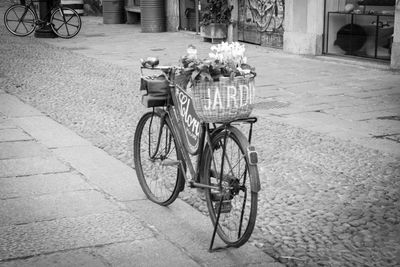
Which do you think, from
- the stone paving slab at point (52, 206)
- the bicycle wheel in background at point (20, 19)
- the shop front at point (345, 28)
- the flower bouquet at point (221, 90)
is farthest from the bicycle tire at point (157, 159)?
the bicycle wheel in background at point (20, 19)

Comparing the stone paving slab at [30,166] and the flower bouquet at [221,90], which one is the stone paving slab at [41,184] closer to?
the stone paving slab at [30,166]

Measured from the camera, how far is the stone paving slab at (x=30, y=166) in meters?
5.79

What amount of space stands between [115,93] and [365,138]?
13.7 ft

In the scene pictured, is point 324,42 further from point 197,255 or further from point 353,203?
point 197,255

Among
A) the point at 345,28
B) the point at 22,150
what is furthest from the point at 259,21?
the point at 22,150

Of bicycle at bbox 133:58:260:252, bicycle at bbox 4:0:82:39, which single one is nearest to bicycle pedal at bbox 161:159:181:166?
bicycle at bbox 133:58:260:252

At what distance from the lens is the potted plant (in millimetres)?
15047

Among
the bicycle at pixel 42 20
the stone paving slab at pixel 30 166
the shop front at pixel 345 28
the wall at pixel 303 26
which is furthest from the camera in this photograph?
the bicycle at pixel 42 20

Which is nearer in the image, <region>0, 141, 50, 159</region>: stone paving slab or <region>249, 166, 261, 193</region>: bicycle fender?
A: <region>249, 166, 261, 193</region>: bicycle fender

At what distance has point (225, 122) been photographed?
398cm

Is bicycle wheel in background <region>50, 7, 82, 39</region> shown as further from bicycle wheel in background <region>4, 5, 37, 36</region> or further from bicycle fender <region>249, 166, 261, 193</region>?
bicycle fender <region>249, 166, 261, 193</region>

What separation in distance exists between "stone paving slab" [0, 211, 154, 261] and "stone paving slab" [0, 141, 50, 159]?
1.85 meters

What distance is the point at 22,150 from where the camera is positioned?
6504 mm

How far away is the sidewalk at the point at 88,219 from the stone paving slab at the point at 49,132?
7.4 inches
